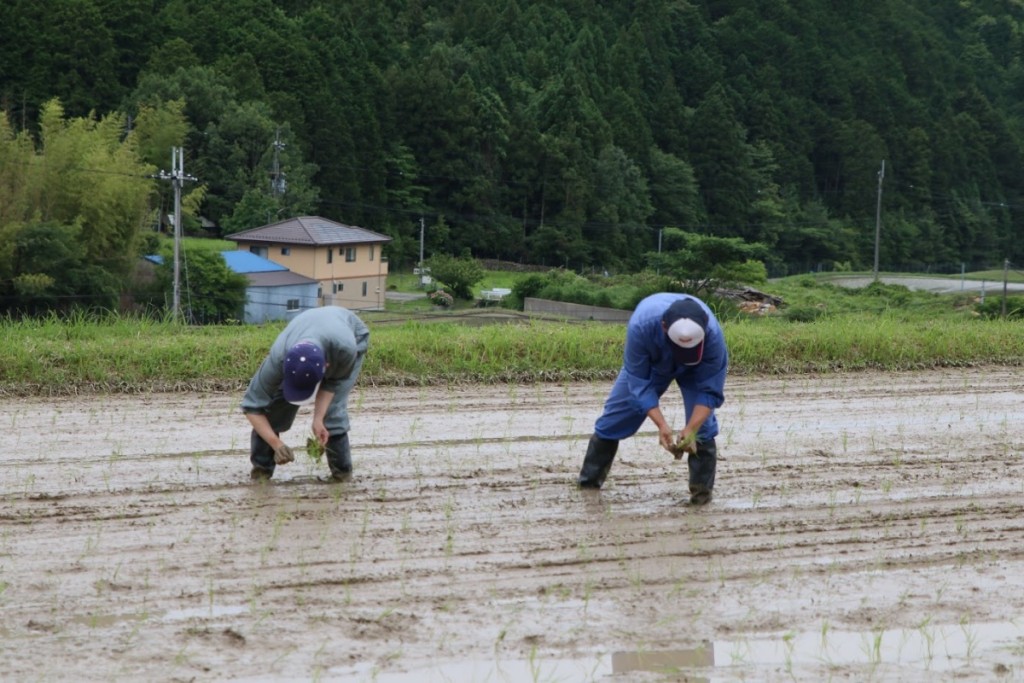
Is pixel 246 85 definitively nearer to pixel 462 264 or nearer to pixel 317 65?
pixel 317 65

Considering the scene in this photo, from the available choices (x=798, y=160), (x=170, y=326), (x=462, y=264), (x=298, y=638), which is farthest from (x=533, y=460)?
(x=798, y=160)

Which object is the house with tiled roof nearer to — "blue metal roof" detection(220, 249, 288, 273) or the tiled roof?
the tiled roof

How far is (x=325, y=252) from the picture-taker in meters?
36.3

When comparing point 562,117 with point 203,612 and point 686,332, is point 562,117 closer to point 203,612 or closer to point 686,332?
point 686,332

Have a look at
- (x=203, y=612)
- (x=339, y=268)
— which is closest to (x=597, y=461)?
(x=203, y=612)

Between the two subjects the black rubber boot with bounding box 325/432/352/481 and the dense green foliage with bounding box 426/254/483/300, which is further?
the dense green foliage with bounding box 426/254/483/300

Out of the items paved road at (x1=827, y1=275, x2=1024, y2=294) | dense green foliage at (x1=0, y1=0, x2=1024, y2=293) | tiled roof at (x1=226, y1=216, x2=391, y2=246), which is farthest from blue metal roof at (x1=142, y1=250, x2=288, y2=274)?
paved road at (x1=827, y1=275, x2=1024, y2=294)

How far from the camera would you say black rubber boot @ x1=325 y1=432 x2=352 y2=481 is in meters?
6.06

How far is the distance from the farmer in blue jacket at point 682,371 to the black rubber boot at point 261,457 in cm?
159

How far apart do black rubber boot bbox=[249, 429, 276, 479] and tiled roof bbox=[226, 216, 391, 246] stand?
29.8 meters

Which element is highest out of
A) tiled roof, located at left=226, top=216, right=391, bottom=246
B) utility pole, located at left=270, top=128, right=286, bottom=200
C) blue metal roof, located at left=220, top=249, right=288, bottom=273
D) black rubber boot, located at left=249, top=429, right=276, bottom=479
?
utility pole, located at left=270, top=128, right=286, bottom=200

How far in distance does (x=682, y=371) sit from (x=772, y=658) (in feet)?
5.54

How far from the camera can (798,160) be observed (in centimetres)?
6138

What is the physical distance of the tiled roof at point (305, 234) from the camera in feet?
118
